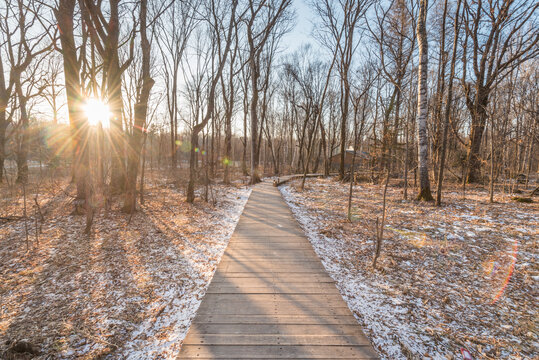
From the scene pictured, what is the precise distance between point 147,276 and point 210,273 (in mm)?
1098

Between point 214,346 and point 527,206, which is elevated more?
point 527,206

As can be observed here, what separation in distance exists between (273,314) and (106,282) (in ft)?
9.77

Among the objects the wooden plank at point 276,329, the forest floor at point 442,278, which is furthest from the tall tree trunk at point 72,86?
the forest floor at point 442,278

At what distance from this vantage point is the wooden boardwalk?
2301mm

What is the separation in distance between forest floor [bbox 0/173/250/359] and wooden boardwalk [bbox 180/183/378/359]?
322 millimetres

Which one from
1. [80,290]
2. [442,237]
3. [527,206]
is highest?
[527,206]

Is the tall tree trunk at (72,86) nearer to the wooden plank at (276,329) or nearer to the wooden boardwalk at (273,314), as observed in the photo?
the wooden boardwalk at (273,314)

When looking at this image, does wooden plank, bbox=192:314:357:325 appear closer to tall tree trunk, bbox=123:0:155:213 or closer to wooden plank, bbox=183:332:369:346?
wooden plank, bbox=183:332:369:346

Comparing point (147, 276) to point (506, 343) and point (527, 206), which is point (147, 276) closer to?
point (506, 343)

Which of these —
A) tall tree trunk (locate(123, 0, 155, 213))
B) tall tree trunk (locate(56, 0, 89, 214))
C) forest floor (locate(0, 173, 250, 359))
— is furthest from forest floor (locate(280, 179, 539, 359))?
tall tree trunk (locate(56, 0, 89, 214))

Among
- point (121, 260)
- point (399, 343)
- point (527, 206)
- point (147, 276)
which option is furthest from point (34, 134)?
point (527, 206)

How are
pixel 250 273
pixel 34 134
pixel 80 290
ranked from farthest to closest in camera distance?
pixel 34 134
pixel 250 273
pixel 80 290

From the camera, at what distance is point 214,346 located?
7.66 feet

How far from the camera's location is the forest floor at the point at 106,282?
257 cm
